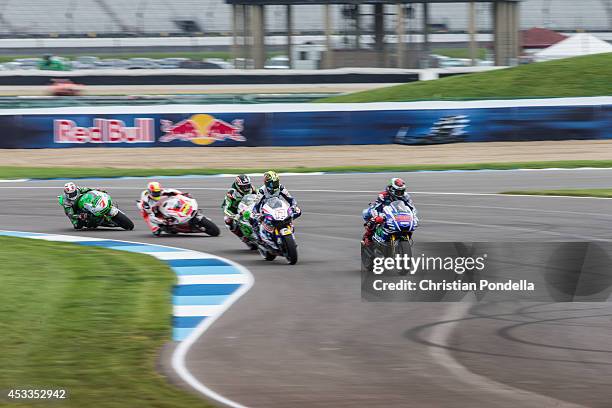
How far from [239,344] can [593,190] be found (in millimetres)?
16908

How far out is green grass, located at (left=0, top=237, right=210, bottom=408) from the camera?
820cm

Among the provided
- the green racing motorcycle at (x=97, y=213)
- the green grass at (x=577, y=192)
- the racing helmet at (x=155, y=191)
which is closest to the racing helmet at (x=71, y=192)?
the green racing motorcycle at (x=97, y=213)

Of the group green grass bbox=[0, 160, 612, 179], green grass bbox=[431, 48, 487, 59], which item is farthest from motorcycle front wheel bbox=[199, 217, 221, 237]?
green grass bbox=[431, 48, 487, 59]

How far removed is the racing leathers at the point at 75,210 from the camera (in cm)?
1989

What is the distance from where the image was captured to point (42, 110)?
35.3 m

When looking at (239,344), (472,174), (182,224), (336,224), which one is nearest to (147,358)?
(239,344)

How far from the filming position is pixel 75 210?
65.6 feet

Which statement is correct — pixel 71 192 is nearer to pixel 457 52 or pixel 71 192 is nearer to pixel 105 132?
pixel 105 132

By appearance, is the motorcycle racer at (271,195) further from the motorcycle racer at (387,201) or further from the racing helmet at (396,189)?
the racing helmet at (396,189)

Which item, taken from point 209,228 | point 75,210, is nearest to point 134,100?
point 75,210

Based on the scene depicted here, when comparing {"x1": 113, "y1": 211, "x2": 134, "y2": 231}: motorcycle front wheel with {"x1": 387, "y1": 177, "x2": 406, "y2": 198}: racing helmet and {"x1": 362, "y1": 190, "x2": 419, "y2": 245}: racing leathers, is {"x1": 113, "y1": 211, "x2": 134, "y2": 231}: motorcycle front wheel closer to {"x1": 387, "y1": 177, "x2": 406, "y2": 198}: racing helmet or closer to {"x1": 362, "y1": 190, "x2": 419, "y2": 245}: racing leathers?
{"x1": 362, "y1": 190, "x2": 419, "y2": 245}: racing leathers

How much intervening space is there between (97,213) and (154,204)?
5.10 ft

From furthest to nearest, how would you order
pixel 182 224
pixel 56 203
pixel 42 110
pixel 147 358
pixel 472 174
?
pixel 42 110 < pixel 472 174 < pixel 56 203 < pixel 182 224 < pixel 147 358

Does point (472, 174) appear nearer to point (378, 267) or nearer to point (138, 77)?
point (378, 267)
